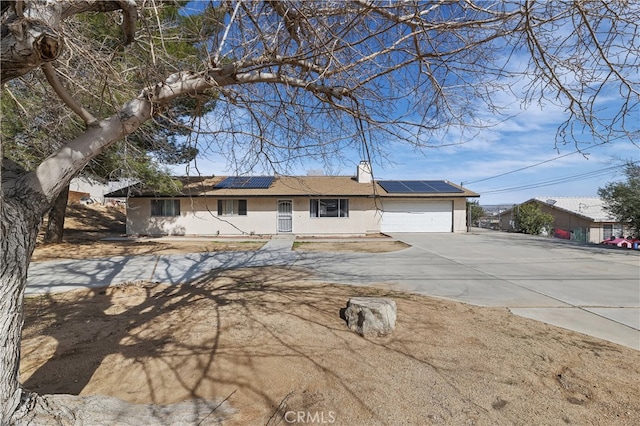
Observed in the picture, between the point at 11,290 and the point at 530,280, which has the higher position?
the point at 11,290

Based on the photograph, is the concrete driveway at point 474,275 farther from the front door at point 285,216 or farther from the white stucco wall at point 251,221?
the front door at point 285,216

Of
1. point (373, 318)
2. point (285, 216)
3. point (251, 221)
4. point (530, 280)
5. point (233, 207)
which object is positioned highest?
point (233, 207)

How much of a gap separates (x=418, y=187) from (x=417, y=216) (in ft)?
7.89

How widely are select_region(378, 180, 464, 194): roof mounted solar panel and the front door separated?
5934 mm

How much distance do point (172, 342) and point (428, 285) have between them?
5.39m

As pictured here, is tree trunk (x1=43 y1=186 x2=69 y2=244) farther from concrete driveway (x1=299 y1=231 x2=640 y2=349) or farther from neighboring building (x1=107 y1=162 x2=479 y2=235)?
concrete driveway (x1=299 y1=231 x2=640 y2=349)

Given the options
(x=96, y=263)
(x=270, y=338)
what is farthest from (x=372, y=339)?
(x=96, y=263)

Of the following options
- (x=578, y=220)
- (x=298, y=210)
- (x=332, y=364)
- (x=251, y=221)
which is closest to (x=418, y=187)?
(x=298, y=210)

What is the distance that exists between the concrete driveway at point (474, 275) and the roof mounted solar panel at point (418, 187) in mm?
8684

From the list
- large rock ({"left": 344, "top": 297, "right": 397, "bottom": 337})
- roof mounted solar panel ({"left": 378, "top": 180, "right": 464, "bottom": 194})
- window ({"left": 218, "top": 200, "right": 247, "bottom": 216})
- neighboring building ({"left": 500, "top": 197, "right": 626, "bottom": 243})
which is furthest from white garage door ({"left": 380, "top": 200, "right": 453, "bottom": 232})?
large rock ({"left": 344, "top": 297, "right": 397, "bottom": 337})

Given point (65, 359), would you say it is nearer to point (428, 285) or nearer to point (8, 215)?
point (8, 215)

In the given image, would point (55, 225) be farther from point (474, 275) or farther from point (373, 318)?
point (474, 275)

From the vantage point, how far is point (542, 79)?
3.39 metres

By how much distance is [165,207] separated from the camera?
65.1ft
